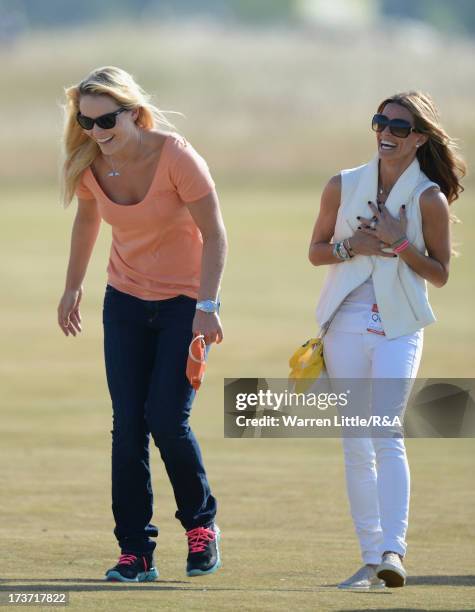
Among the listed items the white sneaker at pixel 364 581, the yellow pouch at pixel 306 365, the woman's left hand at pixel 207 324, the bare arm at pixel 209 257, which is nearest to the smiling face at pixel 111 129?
the bare arm at pixel 209 257

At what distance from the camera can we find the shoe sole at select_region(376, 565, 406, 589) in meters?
5.79

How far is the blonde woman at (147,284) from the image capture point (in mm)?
6297

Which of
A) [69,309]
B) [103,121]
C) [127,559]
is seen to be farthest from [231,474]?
[103,121]

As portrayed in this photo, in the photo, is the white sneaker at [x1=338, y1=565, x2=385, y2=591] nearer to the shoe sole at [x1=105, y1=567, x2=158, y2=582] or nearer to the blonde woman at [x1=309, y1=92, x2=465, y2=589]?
the blonde woman at [x1=309, y1=92, x2=465, y2=589]

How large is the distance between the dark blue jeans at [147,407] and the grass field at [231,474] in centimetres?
29

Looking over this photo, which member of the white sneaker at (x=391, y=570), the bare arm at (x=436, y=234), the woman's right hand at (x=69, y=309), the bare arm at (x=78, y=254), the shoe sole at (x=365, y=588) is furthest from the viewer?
the woman's right hand at (x=69, y=309)

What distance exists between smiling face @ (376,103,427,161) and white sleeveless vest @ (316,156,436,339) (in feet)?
0.27

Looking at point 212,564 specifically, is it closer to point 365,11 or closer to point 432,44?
point 432,44

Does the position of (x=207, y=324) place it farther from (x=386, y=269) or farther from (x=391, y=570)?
(x=391, y=570)

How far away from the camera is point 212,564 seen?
253 inches

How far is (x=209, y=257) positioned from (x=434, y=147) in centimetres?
106

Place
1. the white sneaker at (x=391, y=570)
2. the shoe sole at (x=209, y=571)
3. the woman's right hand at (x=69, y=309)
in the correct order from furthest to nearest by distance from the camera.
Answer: the woman's right hand at (x=69, y=309)
the shoe sole at (x=209, y=571)
the white sneaker at (x=391, y=570)

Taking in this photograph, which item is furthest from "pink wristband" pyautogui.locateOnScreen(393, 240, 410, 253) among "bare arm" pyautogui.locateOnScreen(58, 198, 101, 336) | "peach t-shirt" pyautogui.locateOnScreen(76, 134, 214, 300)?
"bare arm" pyautogui.locateOnScreen(58, 198, 101, 336)
